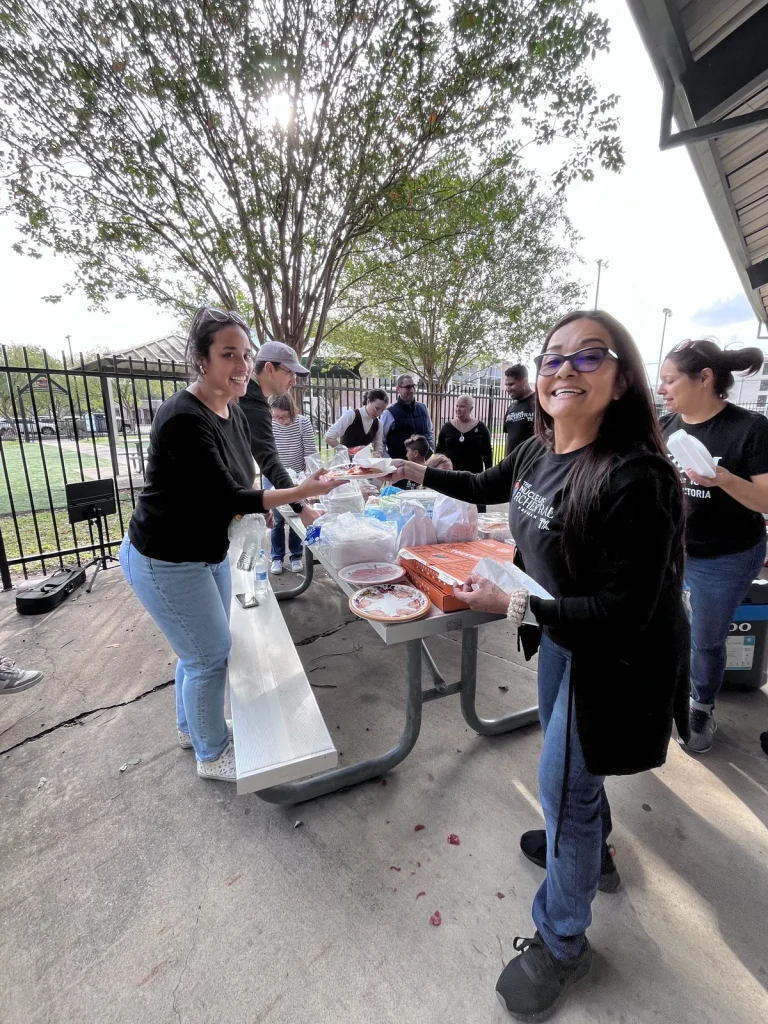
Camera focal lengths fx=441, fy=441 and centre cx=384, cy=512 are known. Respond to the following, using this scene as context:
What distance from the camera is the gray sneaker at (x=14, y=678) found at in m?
2.75

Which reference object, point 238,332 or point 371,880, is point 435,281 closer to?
point 238,332

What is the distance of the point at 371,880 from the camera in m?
1.73

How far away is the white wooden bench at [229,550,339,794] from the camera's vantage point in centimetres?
166

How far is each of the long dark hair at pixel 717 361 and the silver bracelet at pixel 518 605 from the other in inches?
61.6

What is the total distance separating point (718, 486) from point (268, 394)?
275 centimetres

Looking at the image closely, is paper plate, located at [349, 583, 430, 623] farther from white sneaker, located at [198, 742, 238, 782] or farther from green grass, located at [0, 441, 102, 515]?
green grass, located at [0, 441, 102, 515]

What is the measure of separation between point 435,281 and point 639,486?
469 inches

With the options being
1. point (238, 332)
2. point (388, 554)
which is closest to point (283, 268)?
point (238, 332)

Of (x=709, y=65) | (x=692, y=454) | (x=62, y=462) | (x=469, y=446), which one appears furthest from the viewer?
(x=469, y=446)

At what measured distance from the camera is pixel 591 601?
109cm

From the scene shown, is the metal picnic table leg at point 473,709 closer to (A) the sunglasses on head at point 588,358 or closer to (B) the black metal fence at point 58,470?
(A) the sunglasses on head at point 588,358

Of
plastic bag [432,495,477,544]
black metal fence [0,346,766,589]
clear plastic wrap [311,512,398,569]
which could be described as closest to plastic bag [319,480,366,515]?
clear plastic wrap [311,512,398,569]

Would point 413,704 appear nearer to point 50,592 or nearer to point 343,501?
point 343,501

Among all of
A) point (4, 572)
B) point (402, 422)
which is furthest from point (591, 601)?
point (4, 572)
